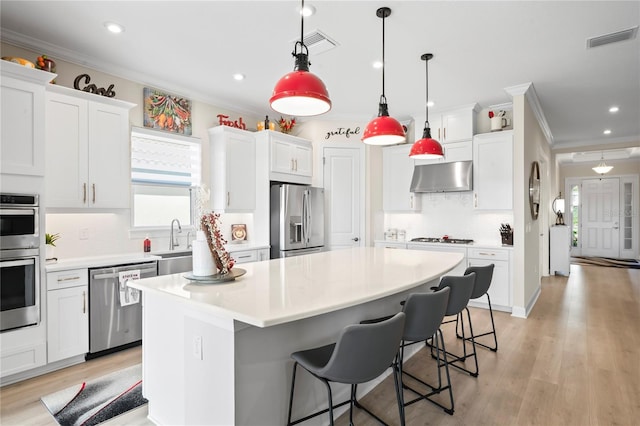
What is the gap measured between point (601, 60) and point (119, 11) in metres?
4.45

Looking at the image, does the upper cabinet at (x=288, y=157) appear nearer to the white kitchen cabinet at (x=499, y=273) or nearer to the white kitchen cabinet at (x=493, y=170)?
the white kitchen cabinet at (x=493, y=170)

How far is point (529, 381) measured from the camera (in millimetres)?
2752

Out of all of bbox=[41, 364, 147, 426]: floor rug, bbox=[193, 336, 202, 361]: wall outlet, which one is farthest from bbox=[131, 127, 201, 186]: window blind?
bbox=[193, 336, 202, 361]: wall outlet

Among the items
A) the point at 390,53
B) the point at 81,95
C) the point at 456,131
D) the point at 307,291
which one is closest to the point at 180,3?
the point at 81,95

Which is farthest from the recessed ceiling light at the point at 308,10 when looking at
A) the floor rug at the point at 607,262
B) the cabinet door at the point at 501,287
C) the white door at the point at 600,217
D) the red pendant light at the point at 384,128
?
the white door at the point at 600,217

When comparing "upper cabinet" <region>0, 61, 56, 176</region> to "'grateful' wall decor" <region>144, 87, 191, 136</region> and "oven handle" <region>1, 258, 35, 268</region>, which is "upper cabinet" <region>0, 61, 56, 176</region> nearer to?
"oven handle" <region>1, 258, 35, 268</region>

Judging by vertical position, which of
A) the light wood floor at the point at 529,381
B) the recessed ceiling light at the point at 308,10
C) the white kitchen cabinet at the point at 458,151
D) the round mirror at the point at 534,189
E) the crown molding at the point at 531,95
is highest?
the recessed ceiling light at the point at 308,10

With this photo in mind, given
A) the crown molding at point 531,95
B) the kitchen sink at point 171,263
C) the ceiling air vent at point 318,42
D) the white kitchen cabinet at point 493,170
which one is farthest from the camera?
the white kitchen cabinet at point 493,170

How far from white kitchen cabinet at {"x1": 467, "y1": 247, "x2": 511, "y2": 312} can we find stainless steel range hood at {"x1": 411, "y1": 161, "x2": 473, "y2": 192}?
95cm

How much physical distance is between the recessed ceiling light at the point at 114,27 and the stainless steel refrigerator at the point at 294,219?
250cm

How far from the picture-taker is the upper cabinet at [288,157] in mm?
4914

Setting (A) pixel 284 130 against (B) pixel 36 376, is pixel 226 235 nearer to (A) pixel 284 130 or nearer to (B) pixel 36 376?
(A) pixel 284 130

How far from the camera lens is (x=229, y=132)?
4605mm

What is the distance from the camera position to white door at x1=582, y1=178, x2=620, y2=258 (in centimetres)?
939
